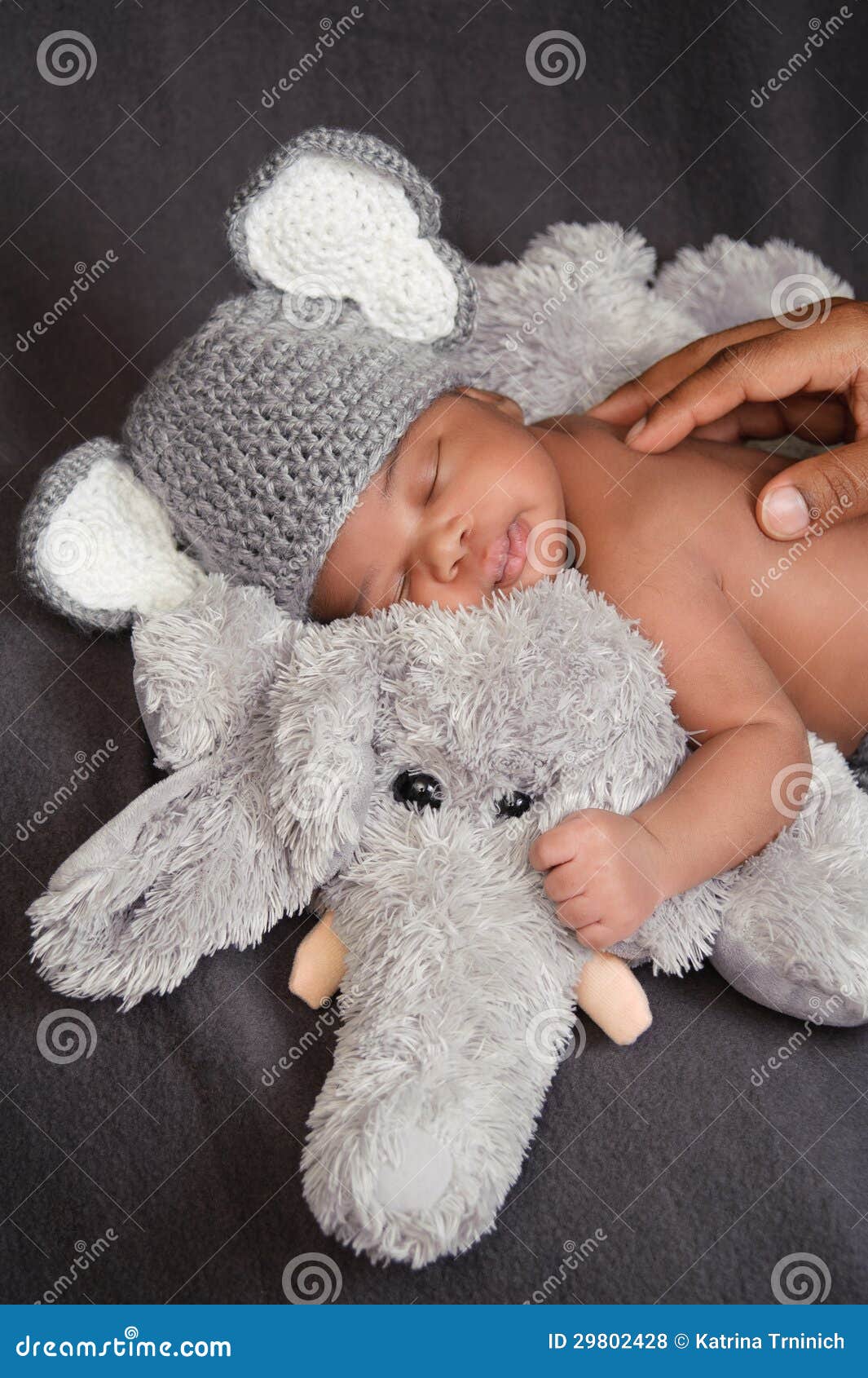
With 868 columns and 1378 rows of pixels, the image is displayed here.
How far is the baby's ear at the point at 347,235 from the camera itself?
4.24 ft

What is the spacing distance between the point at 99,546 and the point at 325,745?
41cm

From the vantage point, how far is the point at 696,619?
1261 millimetres

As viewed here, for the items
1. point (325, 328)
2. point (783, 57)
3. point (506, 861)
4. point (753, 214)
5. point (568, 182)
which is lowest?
point (506, 861)

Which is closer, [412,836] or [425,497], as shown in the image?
[412,836]

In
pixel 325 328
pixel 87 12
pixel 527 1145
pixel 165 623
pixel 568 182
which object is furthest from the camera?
pixel 568 182

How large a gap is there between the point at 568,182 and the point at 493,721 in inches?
44.7

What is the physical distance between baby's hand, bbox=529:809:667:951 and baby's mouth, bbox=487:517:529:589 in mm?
316

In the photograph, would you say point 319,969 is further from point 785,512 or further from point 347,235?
point 347,235

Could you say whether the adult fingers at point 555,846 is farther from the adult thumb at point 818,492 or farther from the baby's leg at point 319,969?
the adult thumb at point 818,492

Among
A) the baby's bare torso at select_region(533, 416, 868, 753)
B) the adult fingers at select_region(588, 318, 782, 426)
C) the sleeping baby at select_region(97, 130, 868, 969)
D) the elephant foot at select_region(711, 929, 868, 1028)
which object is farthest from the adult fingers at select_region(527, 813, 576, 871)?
the adult fingers at select_region(588, 318, 782, 426)

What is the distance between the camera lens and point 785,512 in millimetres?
1302

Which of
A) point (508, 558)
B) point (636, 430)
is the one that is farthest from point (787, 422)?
point (508, 558)

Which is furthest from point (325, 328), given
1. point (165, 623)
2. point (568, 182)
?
point (568, 182)

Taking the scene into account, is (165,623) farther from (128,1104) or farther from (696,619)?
(696,619)
